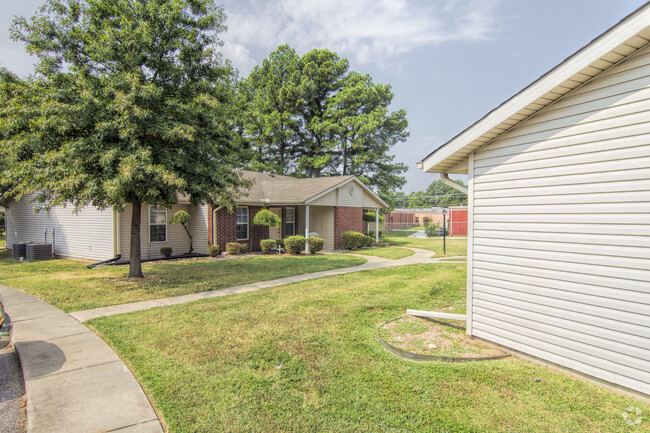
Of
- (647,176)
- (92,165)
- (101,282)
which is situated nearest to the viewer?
(647,176)

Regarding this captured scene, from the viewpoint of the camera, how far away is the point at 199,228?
16.3 m

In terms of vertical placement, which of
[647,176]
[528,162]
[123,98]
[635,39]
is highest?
[123,98]

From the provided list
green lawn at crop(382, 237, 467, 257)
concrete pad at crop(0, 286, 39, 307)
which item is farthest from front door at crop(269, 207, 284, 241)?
concrete pad at crop(0, 286, 39, 307)

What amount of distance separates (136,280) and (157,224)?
18.4 feet

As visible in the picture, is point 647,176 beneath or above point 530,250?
above

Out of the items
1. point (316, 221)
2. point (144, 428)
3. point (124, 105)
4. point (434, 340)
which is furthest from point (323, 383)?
point (316, 221)

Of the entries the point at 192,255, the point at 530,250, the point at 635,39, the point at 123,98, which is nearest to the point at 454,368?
the point at 530,250

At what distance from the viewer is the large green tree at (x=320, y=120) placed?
30656mm

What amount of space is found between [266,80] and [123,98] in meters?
28.4

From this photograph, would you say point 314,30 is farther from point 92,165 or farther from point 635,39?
point 635,39

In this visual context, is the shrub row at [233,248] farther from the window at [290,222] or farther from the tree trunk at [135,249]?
the tree trunk at [135,249]

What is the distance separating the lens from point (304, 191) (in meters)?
18.0

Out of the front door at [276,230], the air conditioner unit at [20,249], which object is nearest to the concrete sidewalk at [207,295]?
the front door at [276,230]

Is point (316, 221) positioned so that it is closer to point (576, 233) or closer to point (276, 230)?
point (276, 230)
